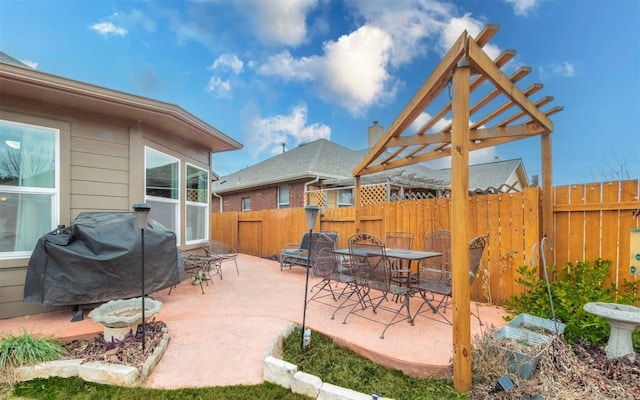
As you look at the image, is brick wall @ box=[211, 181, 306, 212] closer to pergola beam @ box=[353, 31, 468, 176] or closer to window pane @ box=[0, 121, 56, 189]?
pergola beam @ box=[353, 31, 468, 176]

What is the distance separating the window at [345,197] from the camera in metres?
11.5

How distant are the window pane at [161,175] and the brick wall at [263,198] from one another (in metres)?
5.89

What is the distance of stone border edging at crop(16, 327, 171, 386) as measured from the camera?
95.7 inches

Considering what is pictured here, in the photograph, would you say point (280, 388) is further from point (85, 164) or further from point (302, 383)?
point (85, 164)

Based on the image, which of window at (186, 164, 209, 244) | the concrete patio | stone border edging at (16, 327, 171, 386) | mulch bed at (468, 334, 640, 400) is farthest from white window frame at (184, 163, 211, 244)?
mulch bed at (468, 334, 640, 400)

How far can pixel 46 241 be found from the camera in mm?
3459

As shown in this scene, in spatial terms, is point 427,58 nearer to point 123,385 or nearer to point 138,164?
point 138,164

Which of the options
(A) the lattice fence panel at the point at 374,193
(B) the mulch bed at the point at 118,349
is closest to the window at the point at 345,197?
(A) the lattice fence panel at the point at 374,193

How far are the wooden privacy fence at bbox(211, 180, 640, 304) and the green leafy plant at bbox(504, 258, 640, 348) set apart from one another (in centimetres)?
24

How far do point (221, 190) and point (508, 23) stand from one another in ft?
44.7

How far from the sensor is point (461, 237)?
7.36 feet

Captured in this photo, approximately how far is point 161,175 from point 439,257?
16.9ft

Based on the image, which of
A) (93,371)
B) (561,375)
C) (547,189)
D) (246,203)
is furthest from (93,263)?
(246,203)

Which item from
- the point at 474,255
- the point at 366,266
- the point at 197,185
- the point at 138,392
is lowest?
the point at 138,392
